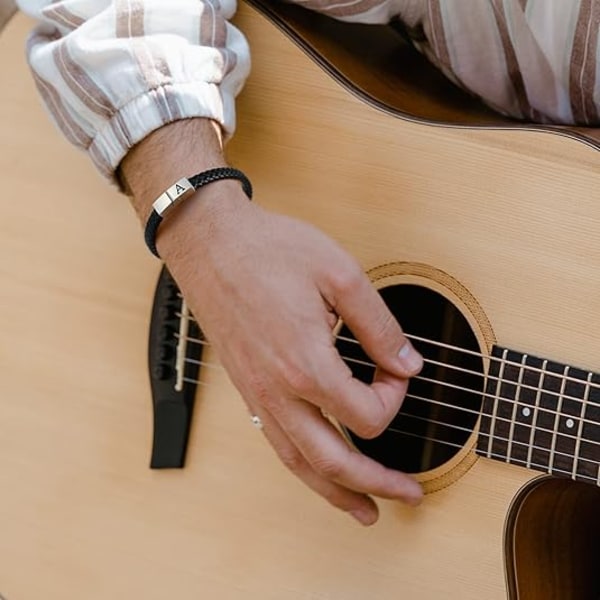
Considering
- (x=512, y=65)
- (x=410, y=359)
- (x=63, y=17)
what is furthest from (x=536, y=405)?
(x=63, y=17)

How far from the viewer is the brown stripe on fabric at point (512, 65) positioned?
904 mm

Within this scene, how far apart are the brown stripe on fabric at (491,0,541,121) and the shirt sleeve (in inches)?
9.0

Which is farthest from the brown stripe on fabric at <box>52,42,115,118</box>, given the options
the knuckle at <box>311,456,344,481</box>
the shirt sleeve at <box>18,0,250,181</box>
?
the knuckle at <box>311,456,344,481</box>

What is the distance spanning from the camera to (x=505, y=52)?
93 cm

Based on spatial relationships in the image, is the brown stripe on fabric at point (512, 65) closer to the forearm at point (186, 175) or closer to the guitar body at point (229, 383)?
the guitar body at point (229, 383)

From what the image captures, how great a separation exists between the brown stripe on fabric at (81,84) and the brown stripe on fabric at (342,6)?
8.0 inches

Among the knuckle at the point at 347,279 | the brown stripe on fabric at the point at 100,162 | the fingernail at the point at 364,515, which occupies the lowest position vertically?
the fingernail at the point at 364,515

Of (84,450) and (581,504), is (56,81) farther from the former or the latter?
(581,504)

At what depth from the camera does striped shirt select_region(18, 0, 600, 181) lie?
866 millimetres

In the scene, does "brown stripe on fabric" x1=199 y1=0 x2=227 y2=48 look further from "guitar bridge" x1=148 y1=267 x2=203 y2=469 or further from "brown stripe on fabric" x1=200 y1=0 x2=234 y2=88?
"guitar bridge" x1=148 y1=267 x2=203 y2=469

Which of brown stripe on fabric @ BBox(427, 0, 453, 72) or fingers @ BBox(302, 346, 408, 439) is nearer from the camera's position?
fingers @ BBox(302, 346, 408, 439)

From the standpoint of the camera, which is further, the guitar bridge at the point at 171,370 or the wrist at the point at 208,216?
the guitar bridge at the point at 171,370

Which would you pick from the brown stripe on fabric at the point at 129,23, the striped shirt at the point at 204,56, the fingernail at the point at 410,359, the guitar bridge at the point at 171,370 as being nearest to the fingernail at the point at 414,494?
the fingernail at the point at 410,359

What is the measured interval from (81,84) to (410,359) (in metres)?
0.37
